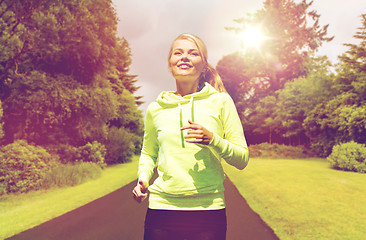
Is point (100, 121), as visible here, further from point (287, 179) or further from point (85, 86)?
point (287, 179)

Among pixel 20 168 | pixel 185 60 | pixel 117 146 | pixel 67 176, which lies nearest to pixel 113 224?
pixel 185 60

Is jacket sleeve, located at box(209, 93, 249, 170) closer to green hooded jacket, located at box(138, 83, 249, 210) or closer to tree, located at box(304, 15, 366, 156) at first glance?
green hooded jacket, located at box(138, 83, 249, 210)

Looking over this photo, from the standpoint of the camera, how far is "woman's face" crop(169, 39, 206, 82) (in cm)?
211

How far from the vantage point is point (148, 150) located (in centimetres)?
237

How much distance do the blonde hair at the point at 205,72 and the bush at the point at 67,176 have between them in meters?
12.3

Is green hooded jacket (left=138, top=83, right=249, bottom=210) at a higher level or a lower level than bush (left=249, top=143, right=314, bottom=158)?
higher

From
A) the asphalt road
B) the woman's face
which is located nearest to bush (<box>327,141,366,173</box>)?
the asphalt road

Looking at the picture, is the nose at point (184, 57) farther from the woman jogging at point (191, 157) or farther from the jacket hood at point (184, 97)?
the jacket hood at point (184, 97)

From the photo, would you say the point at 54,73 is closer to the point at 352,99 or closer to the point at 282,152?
the point at 352,99

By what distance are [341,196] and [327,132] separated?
20.7m

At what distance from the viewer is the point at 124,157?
28.4 m

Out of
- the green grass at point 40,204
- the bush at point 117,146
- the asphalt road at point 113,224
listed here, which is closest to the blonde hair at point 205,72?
the asphalt road at point 113,224

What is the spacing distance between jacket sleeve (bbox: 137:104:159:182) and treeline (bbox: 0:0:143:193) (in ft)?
37.3

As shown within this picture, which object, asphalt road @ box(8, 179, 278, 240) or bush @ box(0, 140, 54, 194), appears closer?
asphalt road @ box(8, 179, 278, 240)
